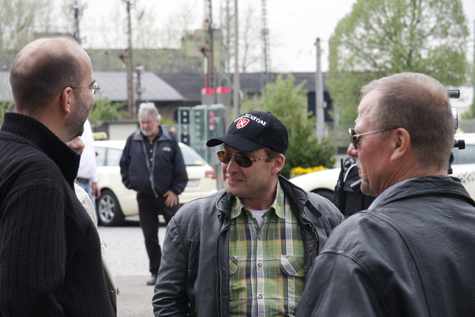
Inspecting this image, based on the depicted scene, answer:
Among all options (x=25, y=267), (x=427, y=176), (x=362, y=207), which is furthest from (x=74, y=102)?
(x=362, y=207)

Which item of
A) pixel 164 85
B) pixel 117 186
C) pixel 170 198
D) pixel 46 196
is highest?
pixel 164 85

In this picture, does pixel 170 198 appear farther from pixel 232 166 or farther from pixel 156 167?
pixel 232 166

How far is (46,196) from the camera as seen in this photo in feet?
6.40

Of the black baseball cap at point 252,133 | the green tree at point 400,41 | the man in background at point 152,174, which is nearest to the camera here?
the black baseball cap at point 252,133

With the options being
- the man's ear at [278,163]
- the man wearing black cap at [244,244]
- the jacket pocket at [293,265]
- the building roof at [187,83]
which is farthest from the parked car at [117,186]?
the building roof at [187,83]

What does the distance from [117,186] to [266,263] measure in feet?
32.6

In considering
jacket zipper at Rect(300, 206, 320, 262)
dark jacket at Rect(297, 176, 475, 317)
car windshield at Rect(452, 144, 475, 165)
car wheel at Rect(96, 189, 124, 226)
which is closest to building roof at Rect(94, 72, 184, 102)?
car wheel at Rect(96, 189, 124, 226)

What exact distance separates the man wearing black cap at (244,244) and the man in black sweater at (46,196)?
2.20ft

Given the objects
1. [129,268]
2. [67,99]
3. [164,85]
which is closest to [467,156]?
[129,268]

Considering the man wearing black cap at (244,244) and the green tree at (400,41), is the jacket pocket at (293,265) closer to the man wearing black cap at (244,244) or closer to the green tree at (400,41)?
the man wearing black cap at (244,244)

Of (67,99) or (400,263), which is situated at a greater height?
(67,99)

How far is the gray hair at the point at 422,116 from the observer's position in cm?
178

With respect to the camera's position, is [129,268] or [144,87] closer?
[129,268]

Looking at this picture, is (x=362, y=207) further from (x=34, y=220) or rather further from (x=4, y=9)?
(x=4, y=9)
